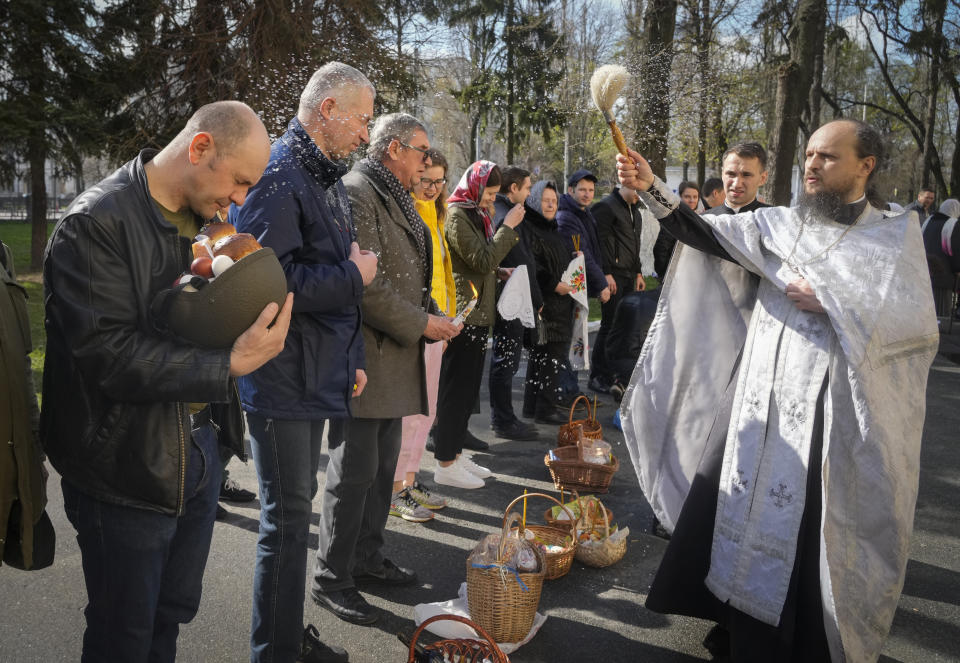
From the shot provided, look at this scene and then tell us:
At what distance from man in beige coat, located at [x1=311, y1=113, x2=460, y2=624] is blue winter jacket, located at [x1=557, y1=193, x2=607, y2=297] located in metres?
3.74

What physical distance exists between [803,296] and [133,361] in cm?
235

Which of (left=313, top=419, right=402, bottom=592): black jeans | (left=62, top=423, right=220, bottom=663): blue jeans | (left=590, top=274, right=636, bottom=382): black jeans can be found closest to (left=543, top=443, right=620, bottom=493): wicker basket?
(left=313, top=419, right=402, bottom=592): black jeans

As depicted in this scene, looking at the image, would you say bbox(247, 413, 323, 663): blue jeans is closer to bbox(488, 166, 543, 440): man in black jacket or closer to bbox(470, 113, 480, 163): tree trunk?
bbox(488, 166, 543, 440): man in black jacket

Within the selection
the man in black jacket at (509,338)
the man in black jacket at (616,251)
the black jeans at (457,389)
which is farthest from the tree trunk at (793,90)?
the black jeans at (457,389)

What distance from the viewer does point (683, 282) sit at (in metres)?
3.65

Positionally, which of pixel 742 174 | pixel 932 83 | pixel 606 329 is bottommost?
pixel 606 329

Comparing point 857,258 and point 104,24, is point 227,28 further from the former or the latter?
point 857,258

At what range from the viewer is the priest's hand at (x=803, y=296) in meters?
2.98

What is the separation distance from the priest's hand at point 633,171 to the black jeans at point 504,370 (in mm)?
3081

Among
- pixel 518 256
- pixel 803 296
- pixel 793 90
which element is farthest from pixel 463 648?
pixel 793 90

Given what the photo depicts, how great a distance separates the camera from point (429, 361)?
471cm

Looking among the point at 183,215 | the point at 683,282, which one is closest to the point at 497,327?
the point at 683,282

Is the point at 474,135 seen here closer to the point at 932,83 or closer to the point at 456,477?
the point at 932,83

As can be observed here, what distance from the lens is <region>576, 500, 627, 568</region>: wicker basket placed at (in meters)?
3.98
